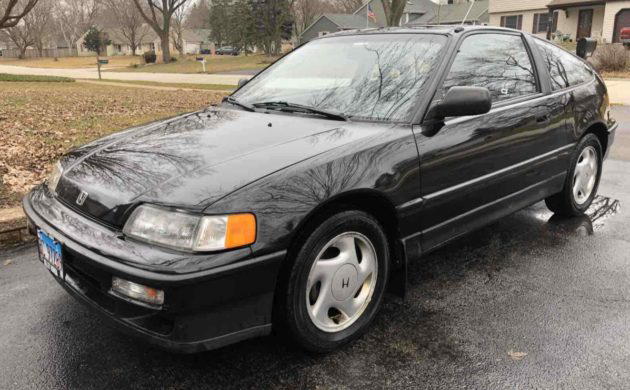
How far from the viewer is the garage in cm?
3338

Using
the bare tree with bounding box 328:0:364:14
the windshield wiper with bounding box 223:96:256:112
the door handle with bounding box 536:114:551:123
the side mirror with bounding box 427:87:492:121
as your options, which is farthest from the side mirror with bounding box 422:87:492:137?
the bare tree with bounding box 328:0:364:14

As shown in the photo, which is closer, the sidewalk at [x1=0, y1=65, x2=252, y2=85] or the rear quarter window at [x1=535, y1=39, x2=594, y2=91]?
the rear quarter window at [x1=535, y1=39, x2=594, y2=91]

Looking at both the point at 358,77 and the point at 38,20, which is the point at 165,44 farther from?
the point at 358,77

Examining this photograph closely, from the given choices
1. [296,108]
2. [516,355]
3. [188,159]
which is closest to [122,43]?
[296,108]

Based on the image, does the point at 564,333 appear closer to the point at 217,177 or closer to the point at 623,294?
the point at 623,294

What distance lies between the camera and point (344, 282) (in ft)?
8.55

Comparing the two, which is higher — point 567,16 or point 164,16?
point 164,16

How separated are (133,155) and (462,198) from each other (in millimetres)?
1902

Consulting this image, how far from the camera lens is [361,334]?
2.76 metres

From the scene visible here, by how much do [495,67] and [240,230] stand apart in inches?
94.8

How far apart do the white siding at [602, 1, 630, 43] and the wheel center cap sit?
125ft

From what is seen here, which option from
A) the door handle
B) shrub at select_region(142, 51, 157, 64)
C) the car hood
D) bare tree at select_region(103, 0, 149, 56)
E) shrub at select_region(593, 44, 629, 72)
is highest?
bare tree at select_region(103, 0, 149, 56)

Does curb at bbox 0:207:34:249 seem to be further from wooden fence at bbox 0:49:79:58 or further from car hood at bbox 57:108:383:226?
wooden fence at bbox 0:49:79:58

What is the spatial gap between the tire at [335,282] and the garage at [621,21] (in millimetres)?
37704
